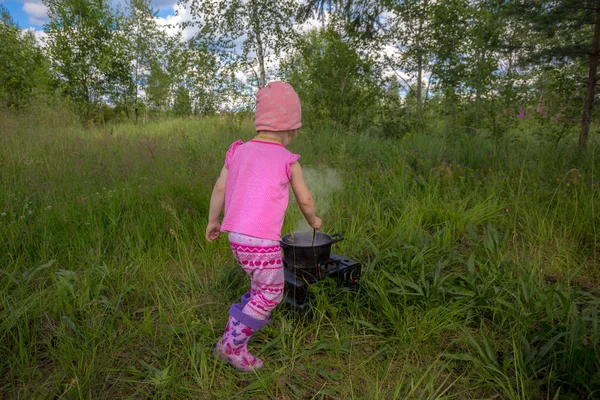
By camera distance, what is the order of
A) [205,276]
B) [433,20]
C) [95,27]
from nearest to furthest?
[205,276] < [433,20] < [95,27]

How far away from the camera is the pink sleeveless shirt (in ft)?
5.48

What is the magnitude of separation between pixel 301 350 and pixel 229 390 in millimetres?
474

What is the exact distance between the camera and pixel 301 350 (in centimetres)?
195

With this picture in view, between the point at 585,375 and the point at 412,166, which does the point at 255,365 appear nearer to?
the point at 585,375

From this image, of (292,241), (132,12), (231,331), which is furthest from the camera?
(132,12)

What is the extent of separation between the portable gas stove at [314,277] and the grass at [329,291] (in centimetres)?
8

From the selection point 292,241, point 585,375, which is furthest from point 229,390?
point 585,375

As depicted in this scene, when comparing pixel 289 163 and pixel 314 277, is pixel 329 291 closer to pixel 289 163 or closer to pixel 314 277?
pixel 314 277

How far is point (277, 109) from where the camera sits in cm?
172

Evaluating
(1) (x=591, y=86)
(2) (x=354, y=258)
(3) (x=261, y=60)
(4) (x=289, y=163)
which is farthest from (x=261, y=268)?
(3) (x=261, y=60)

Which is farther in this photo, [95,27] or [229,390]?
[95,27]

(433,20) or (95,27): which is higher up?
(95,27)

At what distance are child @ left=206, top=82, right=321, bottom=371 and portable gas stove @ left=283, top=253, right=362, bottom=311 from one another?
1.11 feet

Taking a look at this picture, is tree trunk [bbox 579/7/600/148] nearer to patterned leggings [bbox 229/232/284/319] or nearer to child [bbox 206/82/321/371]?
child [bbox 206/82/321/371]
